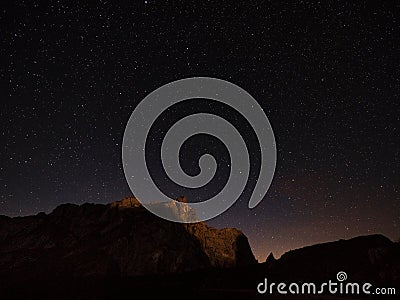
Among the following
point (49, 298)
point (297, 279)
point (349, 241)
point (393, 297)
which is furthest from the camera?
point (49, 298)

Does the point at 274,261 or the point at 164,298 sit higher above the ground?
the point at 274,261

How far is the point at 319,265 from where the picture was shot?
101375 millimetres

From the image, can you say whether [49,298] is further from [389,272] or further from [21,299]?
[389,272]

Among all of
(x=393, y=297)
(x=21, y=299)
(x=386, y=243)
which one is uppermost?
(x=386, y=243)

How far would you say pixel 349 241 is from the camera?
Result: 367 feet

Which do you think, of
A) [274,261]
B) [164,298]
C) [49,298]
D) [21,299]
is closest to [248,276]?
[274,261]

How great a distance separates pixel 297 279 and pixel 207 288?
169 ft

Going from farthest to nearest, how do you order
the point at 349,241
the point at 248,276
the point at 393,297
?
the point at 248,276
the point at 349,241
the point at 393,297

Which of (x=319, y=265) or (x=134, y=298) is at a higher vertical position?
(x=319, y=265)

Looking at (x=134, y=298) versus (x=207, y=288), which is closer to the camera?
(x=134, y=298)

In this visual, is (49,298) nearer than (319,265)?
No

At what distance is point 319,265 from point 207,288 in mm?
52942

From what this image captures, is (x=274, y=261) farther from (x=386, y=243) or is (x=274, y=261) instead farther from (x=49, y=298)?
(x=49, y=298)

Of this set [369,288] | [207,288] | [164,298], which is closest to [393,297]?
[369,288]
